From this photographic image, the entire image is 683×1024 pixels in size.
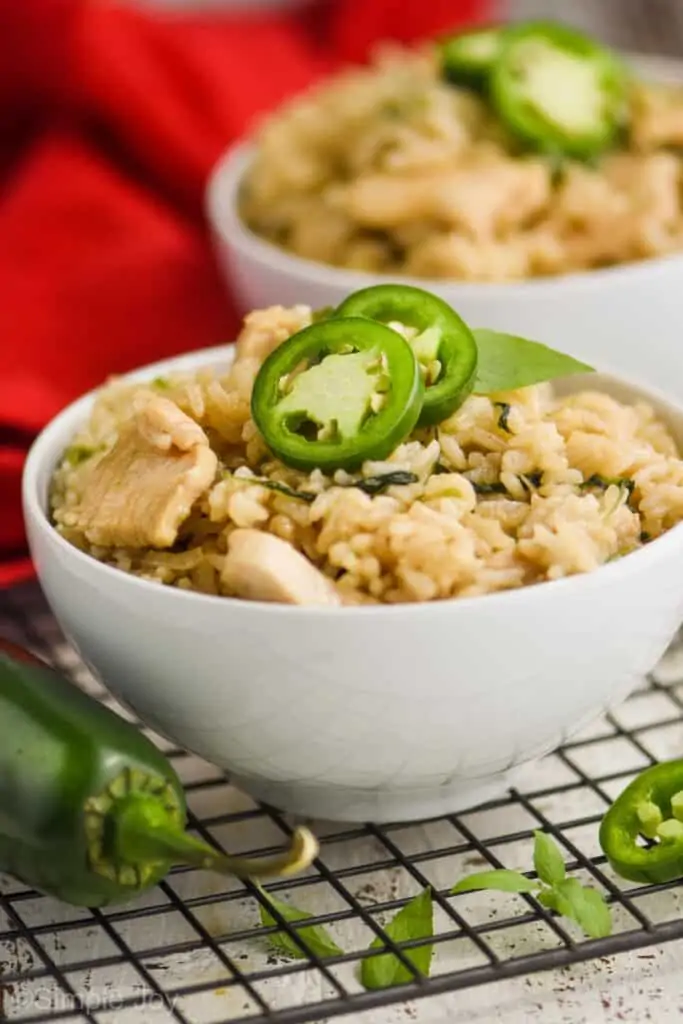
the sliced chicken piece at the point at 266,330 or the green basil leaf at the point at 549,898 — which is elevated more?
the sliced chicken piece at the point at 266,330

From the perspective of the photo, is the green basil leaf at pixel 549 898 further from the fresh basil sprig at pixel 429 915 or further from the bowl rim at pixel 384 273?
the bowl rim at pixel 384 273

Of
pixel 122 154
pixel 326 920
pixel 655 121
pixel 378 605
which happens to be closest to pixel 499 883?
pixel 326 920

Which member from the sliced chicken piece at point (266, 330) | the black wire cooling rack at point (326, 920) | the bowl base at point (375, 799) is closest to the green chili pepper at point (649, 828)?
the black wire cooling rack at point (326, 920)

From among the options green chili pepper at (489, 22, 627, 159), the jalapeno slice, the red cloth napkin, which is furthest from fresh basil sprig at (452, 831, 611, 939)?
green chili pepper at (489, 22, 627, 159)

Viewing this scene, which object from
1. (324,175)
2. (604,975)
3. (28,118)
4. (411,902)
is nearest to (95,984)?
(411,902)

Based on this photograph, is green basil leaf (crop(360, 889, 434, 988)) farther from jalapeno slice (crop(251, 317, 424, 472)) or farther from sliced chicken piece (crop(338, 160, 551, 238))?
sliced chicken piece (crop(338, 160, 551, 238))

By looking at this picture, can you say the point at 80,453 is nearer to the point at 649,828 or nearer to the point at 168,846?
the point at 168,846
